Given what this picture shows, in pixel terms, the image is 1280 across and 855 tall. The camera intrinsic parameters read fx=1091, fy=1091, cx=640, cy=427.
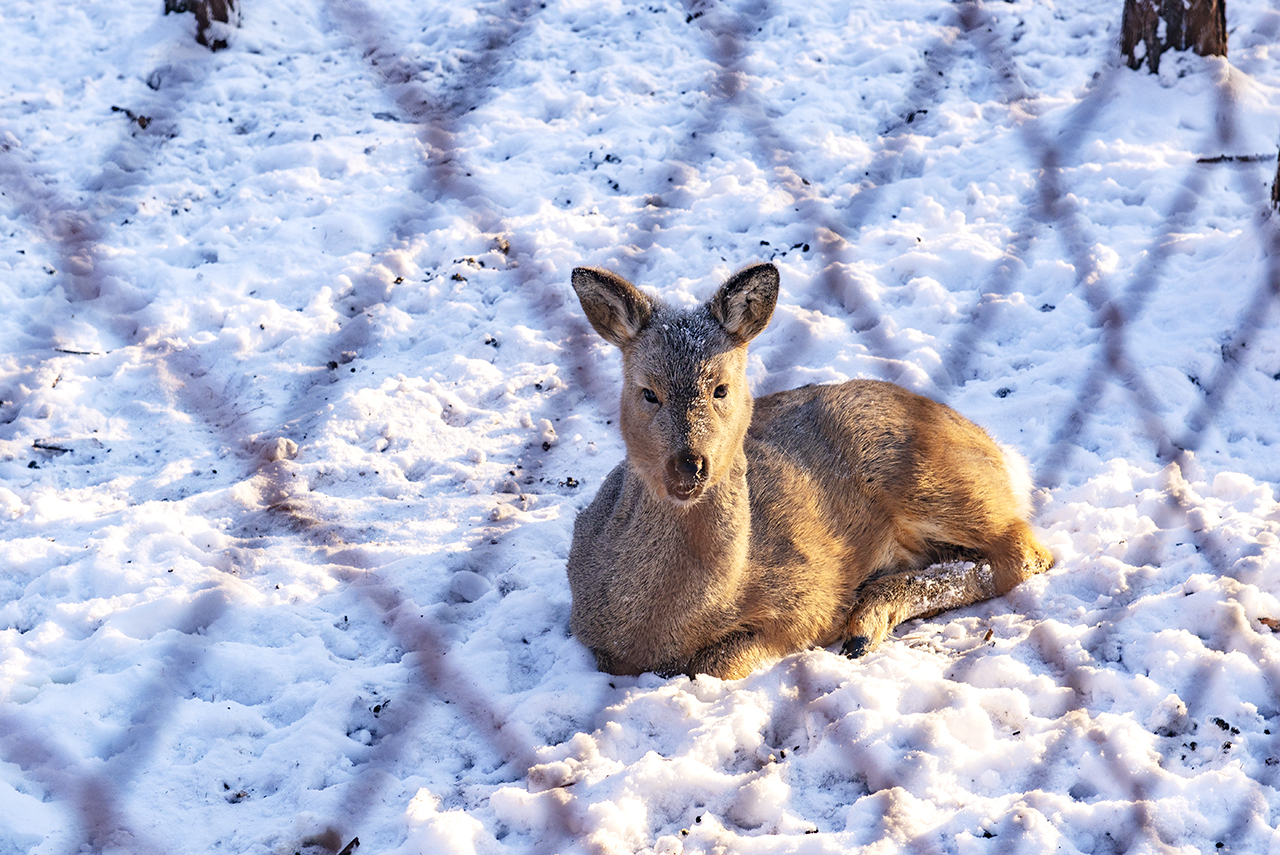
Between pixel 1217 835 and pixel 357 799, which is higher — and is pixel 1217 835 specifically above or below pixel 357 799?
above

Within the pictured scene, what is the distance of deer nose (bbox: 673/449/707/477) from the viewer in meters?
3.88

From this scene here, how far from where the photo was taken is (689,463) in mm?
3881

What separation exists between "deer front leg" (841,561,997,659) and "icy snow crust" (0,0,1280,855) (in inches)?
5.0

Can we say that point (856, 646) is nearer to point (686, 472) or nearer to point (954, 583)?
point (954, 583)

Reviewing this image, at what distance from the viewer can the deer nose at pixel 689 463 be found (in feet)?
12.7

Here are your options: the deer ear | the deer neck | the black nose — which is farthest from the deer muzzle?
the deer ear

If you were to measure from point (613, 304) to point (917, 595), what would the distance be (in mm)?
1866

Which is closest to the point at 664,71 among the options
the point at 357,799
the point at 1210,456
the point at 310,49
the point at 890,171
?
the point at 890,171

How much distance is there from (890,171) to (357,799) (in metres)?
6.08

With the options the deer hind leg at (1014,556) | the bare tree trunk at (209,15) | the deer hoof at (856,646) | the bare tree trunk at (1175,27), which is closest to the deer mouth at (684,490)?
the deer hoof at (856,646)

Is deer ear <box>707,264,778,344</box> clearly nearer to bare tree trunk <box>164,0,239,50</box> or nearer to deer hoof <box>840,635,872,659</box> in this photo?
deer hoof <box>840,635,872,659</box>

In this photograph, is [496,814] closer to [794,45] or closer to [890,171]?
[890,171]

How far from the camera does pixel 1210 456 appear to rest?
527 cm

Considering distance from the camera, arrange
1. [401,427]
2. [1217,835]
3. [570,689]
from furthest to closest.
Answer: [401,427] → [570,689] → [1217,835]
